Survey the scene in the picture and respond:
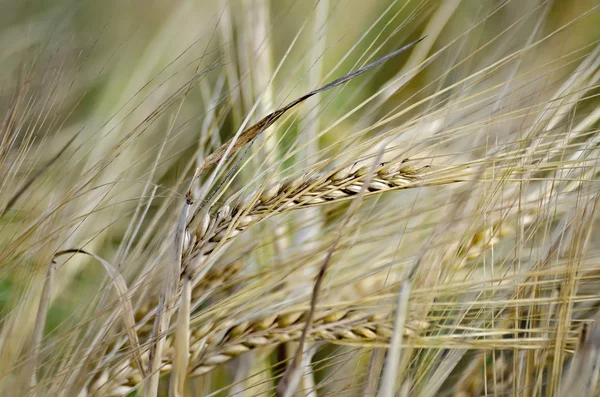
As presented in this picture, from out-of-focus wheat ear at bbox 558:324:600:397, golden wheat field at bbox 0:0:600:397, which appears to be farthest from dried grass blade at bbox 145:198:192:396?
out-of-focus wheat ear at bbox 558:324:600:397

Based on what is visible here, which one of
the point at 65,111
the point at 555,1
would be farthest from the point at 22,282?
the point at 555,1

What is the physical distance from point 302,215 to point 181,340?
1.17ft

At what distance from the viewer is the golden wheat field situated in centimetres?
41

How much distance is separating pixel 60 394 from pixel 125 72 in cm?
54

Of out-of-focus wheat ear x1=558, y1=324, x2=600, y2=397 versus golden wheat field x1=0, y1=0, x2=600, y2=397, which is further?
golden wheat field x1=0, y1=0, x2=600, y2=397

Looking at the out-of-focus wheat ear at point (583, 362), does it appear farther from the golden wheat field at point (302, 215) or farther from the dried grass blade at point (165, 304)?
the dried grass blade at point (165, 304)

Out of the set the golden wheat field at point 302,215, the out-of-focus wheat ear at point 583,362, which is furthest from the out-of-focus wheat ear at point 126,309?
the out-of-focus wheat ear at point 583,362

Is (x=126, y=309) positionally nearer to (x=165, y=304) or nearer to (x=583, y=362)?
(x=165, y=304)

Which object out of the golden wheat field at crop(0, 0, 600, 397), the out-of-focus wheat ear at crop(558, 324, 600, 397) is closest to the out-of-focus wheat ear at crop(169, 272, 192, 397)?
the golden wheat field at crop(0, 0, 600, 397)

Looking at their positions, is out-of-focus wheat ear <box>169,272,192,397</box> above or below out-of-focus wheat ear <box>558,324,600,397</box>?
below

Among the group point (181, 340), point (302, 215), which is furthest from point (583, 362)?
point (302, 215)

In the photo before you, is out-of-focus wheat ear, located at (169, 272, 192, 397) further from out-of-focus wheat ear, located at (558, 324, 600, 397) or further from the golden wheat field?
out-of-focus wheat ear, located at (558, 324, 600, 397)

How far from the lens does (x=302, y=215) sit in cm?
67

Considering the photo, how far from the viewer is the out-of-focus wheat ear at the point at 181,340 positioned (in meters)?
0.32
